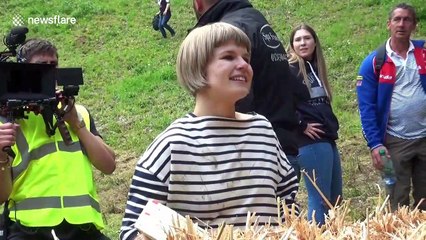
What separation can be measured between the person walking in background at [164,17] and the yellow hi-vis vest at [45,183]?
1257 cm

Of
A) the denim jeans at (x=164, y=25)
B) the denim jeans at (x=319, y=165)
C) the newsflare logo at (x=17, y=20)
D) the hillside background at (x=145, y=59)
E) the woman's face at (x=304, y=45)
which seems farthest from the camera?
the newsflare logo at (x=17, y=20)

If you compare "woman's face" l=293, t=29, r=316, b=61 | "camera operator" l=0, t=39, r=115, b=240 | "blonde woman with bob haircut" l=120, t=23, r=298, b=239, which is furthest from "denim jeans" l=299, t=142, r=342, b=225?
"blonde woman with bob haircut" l=120, t=23, r=298, b=239

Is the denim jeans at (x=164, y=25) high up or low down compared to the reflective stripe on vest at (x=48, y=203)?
up

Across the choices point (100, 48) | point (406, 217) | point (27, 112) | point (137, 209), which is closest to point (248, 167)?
point (137, 209)

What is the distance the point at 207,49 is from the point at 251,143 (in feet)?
1.16

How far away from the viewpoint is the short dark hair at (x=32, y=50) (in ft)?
11.4

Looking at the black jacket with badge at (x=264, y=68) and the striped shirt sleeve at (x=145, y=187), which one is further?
the black jacket with badge at (x=264, y=68)

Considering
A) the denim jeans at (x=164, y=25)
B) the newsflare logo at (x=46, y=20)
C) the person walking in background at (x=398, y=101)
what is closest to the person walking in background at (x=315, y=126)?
the person walking in background at (x=398, y=101)

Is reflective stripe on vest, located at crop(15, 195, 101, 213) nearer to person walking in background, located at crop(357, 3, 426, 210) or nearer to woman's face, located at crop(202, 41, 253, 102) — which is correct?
woman's face, located at crop(202, 41, 253, 102)

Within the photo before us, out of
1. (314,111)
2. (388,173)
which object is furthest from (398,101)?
(314,111)

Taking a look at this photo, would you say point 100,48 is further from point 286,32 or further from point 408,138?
point 408,138

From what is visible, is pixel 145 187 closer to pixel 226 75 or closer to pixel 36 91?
pixel 226 75

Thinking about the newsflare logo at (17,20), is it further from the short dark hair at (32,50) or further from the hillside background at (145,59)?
the short dark hair at (32,50)

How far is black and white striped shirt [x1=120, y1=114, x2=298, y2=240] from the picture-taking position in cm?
243
